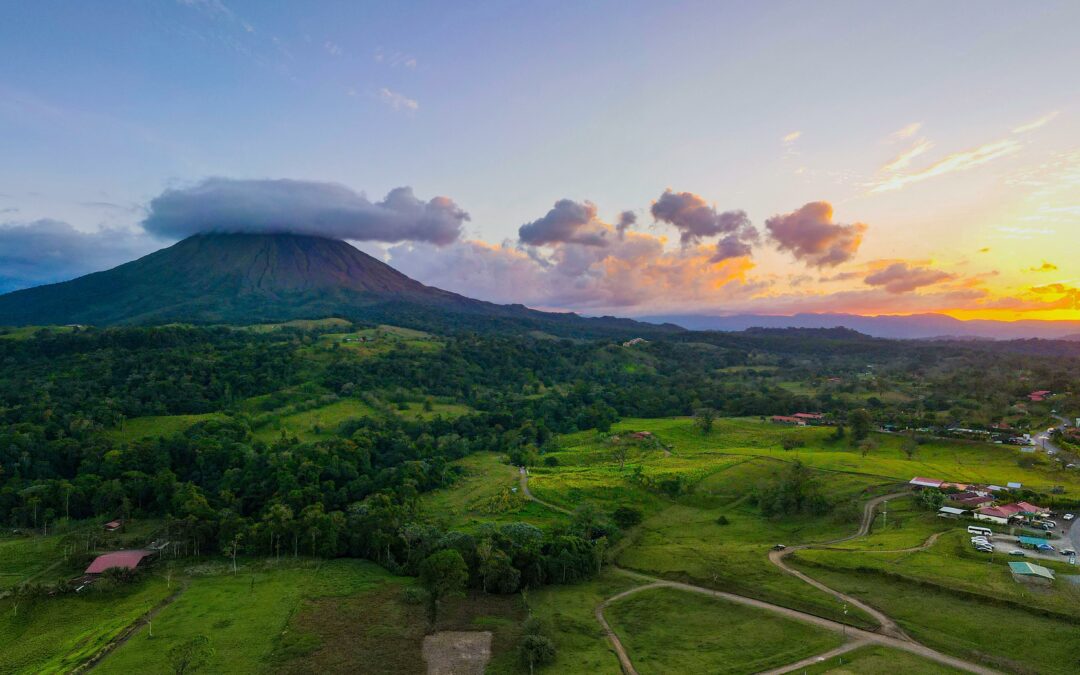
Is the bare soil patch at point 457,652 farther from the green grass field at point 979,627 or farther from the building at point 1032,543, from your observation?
the building at point 1032,543

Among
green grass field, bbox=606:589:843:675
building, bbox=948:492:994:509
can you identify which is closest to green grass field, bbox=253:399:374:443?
green grass field, bbox=606:589:843:675

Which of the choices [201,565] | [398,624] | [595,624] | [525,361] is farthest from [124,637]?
[525,361]

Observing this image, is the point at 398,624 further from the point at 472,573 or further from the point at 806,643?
the point at 806,643

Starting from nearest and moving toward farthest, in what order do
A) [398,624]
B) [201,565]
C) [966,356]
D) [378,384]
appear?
[398,624], [201,565], [378,384], [966,356]

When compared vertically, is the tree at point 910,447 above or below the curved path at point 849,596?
above

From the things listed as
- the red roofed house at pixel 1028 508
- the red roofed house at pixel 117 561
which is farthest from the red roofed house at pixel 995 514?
the red roofed house at pixel 117 561

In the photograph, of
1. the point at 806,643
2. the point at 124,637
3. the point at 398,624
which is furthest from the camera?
the point at 398,624
